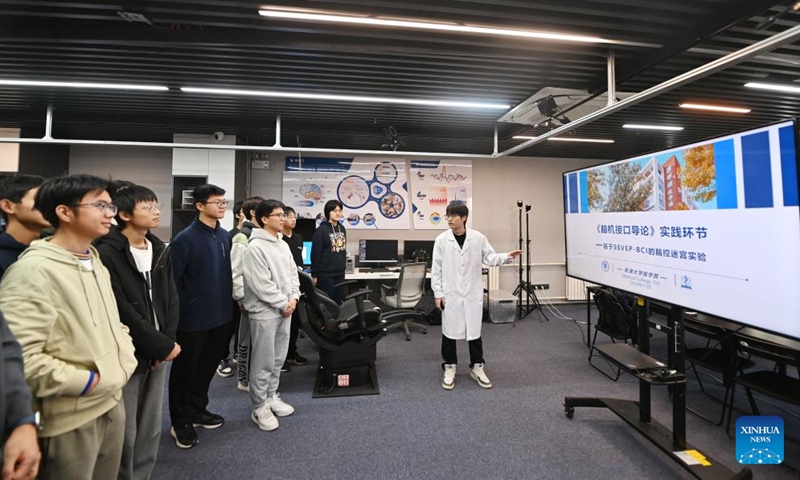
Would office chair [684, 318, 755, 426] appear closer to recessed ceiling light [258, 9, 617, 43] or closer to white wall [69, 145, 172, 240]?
recessed ceiling light [258, 9, 617, 43]

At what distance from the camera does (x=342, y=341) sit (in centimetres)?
272

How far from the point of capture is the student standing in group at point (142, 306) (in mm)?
1423

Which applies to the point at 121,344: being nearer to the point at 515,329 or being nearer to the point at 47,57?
the point at 47,57

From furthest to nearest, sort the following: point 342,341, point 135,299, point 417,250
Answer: point 417,250 < point 342,341 < point 135,299

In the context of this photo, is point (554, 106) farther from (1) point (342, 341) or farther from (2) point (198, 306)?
(2) point (198, 306)

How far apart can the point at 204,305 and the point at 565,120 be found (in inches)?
151

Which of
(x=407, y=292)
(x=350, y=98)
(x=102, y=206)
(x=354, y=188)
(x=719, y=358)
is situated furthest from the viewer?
(x=354, y=188)

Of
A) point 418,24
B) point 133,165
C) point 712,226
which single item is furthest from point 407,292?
point 133,165

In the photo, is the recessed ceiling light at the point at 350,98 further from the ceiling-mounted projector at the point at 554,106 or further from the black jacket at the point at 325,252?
the black jacket at the point at 325,252

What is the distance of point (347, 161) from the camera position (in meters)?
5.27

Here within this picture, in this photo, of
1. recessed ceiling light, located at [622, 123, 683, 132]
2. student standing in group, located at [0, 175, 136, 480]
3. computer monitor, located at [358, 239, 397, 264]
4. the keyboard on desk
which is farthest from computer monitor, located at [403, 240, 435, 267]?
student standing in group, located at [0, 175, 136, 480]

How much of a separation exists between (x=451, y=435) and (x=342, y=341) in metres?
1.12

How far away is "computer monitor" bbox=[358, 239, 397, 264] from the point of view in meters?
4.97

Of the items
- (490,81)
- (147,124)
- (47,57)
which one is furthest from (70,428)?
(147,124)
